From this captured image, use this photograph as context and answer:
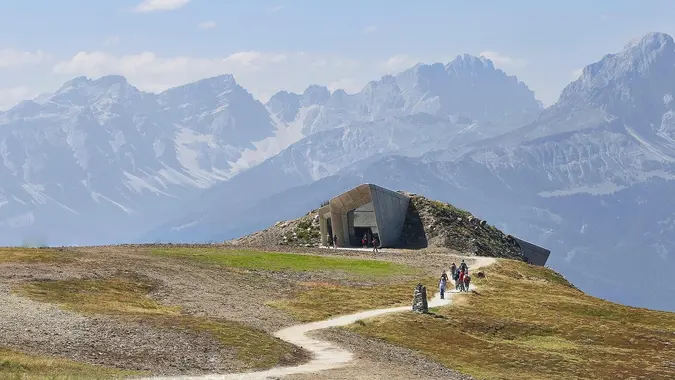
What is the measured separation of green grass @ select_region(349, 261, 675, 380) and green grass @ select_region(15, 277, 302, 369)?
424 inches

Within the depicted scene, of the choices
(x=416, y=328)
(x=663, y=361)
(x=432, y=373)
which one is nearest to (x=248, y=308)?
(x=416, y=328)

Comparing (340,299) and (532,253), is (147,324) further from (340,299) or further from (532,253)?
(532,253)

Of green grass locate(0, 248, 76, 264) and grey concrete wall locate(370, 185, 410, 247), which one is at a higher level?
grey concrete wall locate(370, 185, 410, 247)

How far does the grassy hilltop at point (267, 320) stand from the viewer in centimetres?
4547

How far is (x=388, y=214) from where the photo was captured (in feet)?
461

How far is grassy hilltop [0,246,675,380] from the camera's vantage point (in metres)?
45.5

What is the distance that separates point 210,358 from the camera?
4553cm

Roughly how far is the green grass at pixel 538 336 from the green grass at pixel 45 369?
21.9 m

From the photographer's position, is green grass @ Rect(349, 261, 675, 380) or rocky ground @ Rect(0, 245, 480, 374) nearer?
rocky ground @ Rect(0, 245, 480, 374)

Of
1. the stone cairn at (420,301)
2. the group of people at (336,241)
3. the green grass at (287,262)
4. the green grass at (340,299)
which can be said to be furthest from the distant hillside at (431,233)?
the stone cairn at (420,301)

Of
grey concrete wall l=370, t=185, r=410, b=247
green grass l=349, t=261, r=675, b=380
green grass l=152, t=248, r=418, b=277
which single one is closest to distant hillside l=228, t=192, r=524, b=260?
grey concrete wall l=370, t=185, r=410, b=247

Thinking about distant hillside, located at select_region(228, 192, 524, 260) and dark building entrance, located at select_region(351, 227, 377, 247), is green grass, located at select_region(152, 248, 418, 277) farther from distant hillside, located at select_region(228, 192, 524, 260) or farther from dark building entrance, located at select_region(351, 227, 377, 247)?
dark building entrance, located at select_region(351, 227, 377, 247)

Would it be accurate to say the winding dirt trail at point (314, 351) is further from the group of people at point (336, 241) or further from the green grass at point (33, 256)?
the group of people at point (336, 241)

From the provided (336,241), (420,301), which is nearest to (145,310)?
(420,301)
